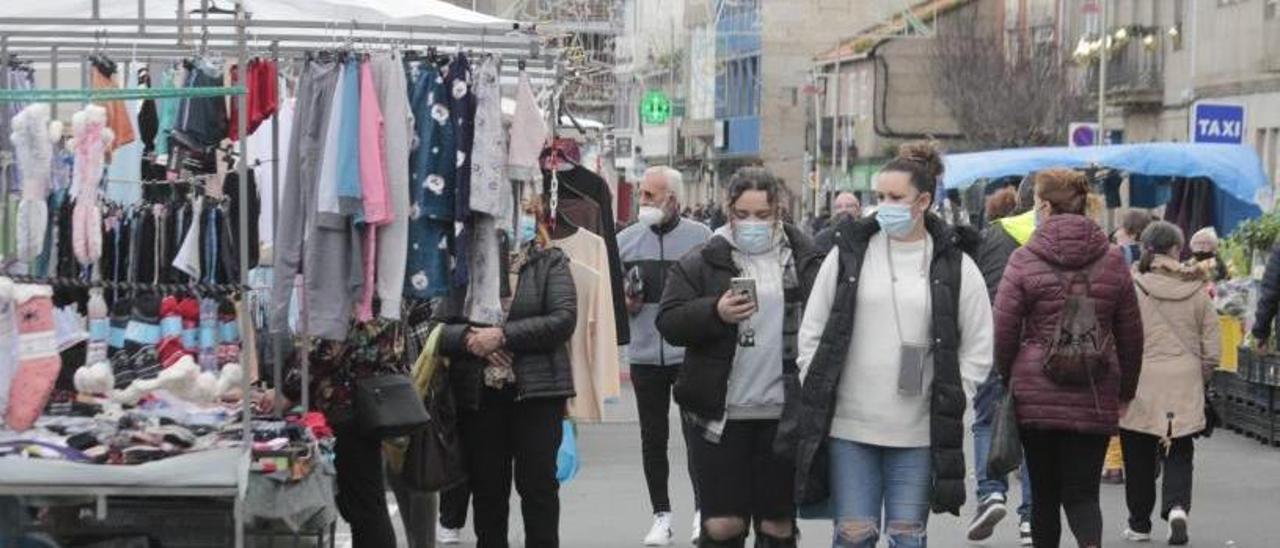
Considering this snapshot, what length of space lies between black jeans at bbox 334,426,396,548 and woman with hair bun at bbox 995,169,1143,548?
2651 mm

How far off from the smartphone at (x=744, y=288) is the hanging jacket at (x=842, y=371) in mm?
432

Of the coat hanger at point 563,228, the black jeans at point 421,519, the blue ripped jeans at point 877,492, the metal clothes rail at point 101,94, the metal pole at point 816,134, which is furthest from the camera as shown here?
the metal pole at point 816,134

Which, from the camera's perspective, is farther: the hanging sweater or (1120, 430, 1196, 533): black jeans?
(1120, 430, 1196, 533): black jeans

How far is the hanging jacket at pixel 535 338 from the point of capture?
1063 cm

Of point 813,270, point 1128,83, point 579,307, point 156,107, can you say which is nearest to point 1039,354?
point 813,270

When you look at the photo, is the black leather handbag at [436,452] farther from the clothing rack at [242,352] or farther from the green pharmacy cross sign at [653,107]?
the green pharmacy cross sign at [653,107]

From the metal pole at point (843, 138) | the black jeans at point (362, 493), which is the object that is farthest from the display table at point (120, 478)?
the metal pole at point (843, 138)

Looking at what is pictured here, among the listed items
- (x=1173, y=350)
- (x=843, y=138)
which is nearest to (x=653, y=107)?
(x=843, y=138)

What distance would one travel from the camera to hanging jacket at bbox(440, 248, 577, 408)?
1063cm

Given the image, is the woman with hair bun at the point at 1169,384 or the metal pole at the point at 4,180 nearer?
the metal pole at the point at 4,180

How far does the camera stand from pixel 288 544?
9.41m

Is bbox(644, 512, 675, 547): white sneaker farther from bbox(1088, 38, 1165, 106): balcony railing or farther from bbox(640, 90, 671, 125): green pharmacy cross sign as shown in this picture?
bbox(640, 90, 671, 125): green pharmacy cross sign

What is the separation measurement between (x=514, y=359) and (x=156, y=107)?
1916 mm

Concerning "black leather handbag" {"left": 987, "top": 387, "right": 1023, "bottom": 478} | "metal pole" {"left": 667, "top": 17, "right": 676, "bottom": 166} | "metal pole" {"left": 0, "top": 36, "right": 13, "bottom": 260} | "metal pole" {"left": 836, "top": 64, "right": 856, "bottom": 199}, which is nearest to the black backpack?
"black leather handbag" {"left": 987, "top": 387, "right": 1023, "bottom": 478}
